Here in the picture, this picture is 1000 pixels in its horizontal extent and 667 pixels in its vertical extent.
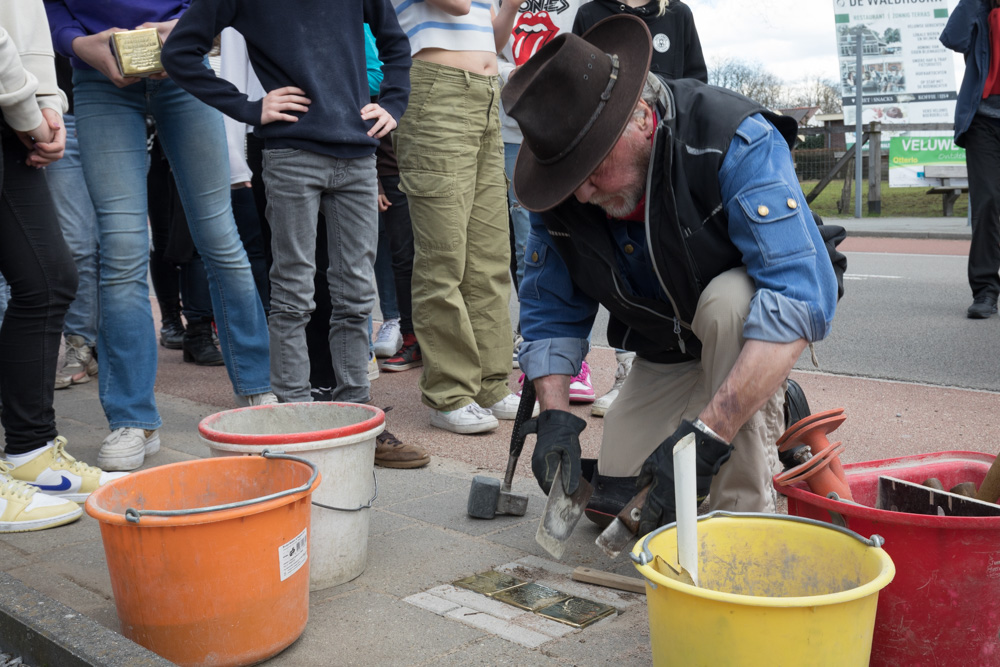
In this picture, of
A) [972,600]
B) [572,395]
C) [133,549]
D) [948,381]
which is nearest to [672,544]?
[972,600]

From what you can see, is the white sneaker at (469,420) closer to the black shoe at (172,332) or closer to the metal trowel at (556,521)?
the metal trowel at (556,521)

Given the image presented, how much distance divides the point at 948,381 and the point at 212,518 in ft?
13.2

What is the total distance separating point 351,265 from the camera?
3.59 metres

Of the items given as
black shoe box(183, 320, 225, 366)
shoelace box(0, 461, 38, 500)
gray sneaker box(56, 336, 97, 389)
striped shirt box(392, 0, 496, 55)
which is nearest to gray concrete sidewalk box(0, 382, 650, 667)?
shoelace box(0, 461, 38, 500)

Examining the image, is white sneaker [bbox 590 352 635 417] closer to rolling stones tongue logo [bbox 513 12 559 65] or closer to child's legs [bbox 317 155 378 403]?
child's legs [bbox 317 155 378 403]

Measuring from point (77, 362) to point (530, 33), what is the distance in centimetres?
299

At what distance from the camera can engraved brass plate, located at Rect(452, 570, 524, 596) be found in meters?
2.45

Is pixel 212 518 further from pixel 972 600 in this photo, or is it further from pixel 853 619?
pixel 972 600

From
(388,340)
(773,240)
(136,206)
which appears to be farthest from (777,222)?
(388,340)

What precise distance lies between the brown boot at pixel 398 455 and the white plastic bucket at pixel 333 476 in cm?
91

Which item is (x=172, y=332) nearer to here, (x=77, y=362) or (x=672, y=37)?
(x=77, y=362)

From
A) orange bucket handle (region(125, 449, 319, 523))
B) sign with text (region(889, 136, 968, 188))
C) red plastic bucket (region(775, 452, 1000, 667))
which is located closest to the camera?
red plastic bucket (region(775, 452, 1000, 667))

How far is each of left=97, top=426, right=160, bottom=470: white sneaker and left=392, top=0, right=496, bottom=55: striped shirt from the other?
1902 mm

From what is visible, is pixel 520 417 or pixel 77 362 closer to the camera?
pixel 520 417
